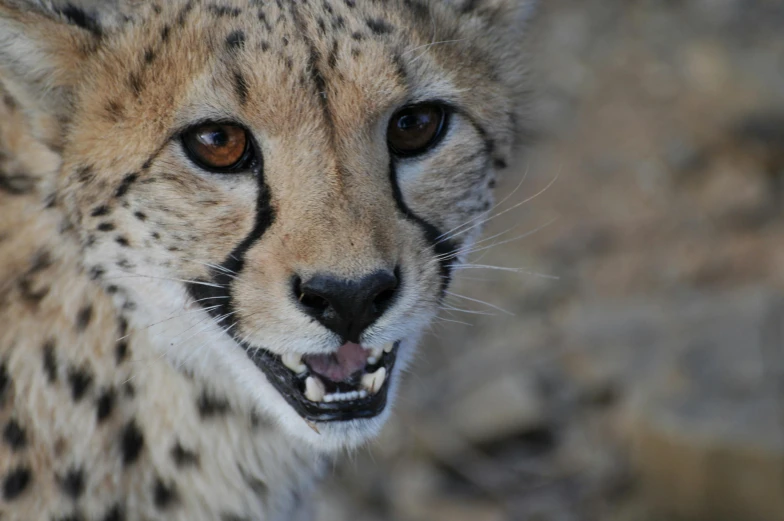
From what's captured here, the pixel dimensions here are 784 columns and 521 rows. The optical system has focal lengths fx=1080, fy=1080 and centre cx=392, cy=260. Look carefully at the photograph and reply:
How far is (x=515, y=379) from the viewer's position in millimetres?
3609

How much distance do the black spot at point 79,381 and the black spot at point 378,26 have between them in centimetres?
78

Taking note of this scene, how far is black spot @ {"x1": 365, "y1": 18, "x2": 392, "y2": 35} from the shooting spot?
1836mm

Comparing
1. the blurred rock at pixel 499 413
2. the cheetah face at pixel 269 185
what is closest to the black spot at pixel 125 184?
the cheetah face at pixel 269 185

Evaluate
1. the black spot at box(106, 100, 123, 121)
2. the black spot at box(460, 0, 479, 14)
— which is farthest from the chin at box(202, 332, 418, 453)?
the black spot at box(460, 0, 479, 14)

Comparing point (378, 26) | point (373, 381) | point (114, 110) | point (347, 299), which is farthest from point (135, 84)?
point (373, 381)

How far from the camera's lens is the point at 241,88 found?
1.72 metres

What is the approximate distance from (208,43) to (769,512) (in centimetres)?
207

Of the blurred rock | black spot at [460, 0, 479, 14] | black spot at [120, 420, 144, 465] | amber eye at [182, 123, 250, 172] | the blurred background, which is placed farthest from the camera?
the blurred rock

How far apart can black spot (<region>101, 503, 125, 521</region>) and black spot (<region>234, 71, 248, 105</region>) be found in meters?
0.78

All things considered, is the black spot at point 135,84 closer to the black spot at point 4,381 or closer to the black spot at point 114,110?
the black spot at point 114,110

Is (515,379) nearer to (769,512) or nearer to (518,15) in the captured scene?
(769,512)

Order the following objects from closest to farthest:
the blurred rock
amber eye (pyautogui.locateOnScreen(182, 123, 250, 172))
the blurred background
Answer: amber eye (pyautogui.locateOnScreen(182, 123, 250, 172))
the blurred background
the blurred rock

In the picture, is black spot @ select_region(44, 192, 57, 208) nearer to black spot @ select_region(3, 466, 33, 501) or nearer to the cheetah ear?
the cheetah ear

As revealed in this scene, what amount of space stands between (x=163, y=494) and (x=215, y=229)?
54cm
